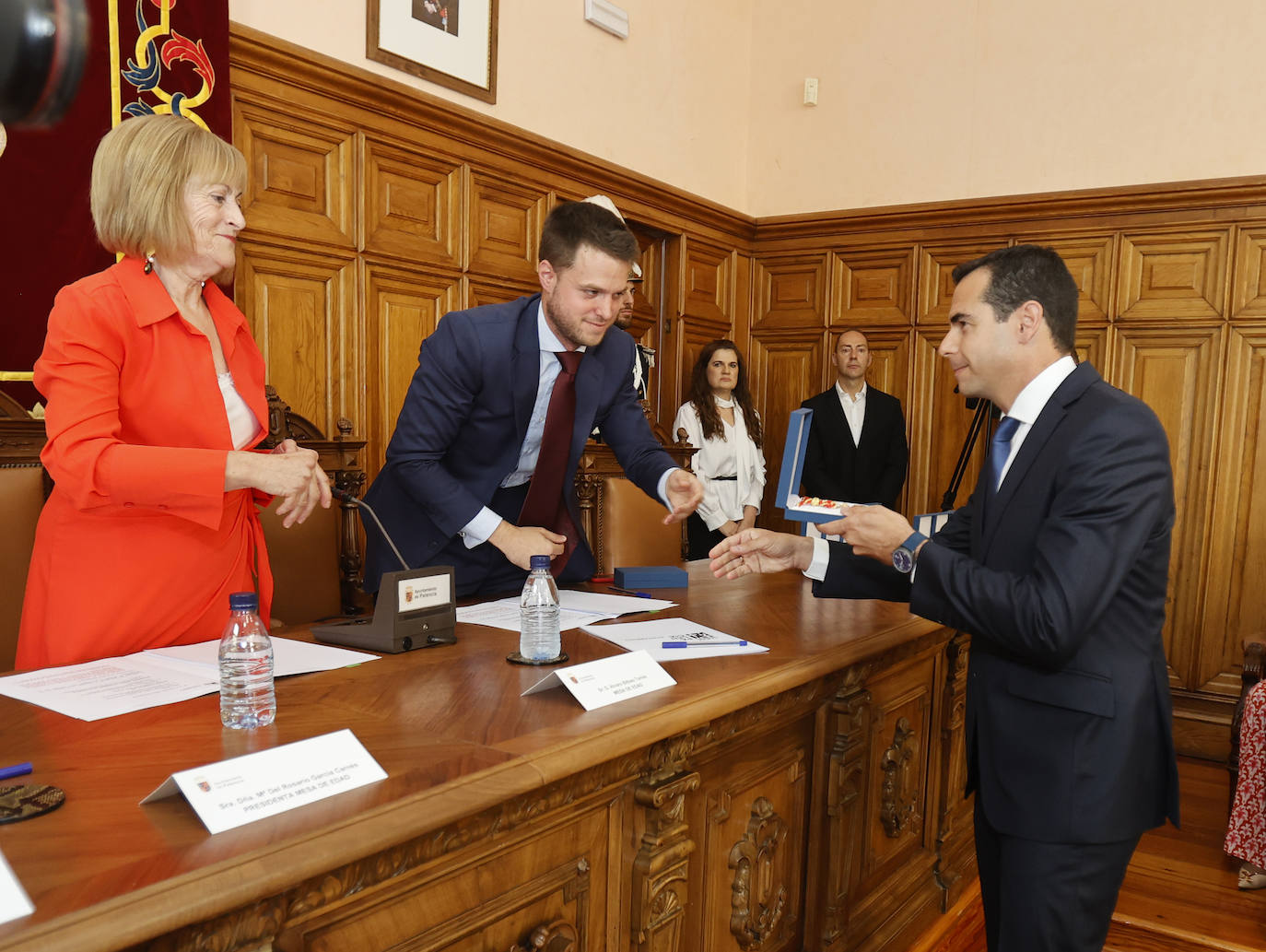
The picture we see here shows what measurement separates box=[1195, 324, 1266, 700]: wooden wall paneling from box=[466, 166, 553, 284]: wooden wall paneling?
3.38m

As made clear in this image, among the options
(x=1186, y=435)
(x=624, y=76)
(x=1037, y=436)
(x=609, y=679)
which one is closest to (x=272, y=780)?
(x=609, y=679)

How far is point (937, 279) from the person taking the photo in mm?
5488

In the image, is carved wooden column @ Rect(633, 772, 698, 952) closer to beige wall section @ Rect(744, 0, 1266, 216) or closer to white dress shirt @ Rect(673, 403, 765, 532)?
white dress shirt @ Rect(673, 403, 765, 532)

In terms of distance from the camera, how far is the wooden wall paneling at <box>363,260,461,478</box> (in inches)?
151

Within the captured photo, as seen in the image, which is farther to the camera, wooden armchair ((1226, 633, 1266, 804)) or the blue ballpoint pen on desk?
wooden armchair ((1226, 633, 1266, 804))

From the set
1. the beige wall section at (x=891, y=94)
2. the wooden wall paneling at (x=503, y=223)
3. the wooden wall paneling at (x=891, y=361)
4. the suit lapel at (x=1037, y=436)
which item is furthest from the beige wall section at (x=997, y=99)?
the suit lapel at (x=1037, y=436)

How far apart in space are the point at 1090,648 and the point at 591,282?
1260 millimetres

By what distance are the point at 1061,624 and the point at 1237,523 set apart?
13.3 ft

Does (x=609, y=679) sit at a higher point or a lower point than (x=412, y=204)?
lower

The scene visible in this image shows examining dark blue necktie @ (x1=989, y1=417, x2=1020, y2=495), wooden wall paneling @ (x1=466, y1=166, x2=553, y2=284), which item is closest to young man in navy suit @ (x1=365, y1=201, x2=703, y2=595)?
dark blue necktie @ (x1=989, y1=417, x2=1020, y2=495)

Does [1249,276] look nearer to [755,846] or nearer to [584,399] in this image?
[584,399]

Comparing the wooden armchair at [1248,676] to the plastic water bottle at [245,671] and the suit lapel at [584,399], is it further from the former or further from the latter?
the plastic water bottle at [245,671]

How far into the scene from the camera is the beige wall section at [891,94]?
471 centimetres

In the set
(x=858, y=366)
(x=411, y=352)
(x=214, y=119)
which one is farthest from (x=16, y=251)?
(x=858, y=366)
